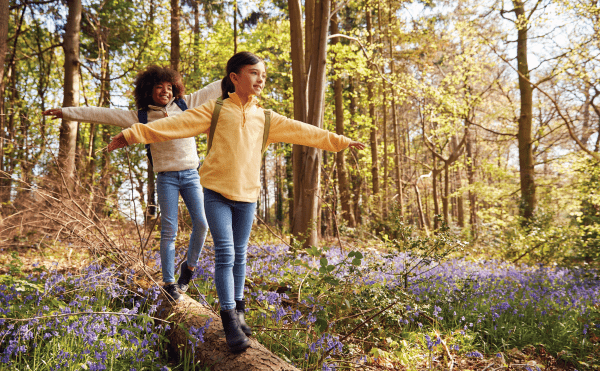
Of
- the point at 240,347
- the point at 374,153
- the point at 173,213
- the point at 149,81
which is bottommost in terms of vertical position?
the point at 240,347

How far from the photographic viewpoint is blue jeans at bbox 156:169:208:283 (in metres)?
3.37

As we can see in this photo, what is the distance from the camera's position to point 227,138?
2.66 metres

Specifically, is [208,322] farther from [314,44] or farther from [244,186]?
[314,44]

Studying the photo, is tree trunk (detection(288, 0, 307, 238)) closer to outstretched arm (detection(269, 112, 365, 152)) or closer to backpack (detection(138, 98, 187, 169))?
backpack (detection(138, 98, 187, 169))

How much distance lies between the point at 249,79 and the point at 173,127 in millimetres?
644

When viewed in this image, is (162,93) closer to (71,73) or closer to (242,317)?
(242,317)

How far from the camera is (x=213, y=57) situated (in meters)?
16.2

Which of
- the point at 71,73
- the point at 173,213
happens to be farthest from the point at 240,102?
the point at 71,73

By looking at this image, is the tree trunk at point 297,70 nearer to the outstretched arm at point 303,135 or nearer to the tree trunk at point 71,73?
the outstretched arm at point 303,135

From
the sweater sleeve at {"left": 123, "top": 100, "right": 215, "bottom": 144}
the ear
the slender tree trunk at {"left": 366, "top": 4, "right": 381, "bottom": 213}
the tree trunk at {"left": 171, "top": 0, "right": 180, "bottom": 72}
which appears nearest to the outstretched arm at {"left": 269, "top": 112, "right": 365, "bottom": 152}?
the ear

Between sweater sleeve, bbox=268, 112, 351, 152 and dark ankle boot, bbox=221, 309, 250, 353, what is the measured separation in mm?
1336

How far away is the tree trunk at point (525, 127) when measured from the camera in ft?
33.9

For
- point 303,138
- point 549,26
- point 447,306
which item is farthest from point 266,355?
point 549,26

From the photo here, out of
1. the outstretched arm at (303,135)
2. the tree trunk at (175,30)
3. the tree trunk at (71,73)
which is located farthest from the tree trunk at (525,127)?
the tree trunk at (71,73)
